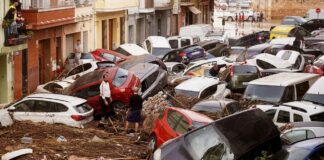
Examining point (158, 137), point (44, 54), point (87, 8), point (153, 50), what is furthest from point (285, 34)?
point (158, 137)

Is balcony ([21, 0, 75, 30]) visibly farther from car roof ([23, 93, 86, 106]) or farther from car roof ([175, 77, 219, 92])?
car roof ([23, 93, 86, 106])

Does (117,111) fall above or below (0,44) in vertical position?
below

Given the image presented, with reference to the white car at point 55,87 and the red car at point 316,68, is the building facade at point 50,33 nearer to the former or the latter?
the white car at point 55,87

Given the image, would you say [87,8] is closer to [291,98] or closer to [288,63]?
[288,63]

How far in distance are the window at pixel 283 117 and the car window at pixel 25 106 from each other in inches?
271

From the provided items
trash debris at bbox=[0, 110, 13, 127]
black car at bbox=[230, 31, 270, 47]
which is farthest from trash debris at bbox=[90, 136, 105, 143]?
black car at bbox=[230, 31, 270, 47]

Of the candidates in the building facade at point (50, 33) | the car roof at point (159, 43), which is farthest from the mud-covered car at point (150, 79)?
the car roof at point (159, 43)

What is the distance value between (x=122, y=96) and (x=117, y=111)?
50 centimetres

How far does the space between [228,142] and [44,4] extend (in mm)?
22551

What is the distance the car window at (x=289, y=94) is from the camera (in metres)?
22.3

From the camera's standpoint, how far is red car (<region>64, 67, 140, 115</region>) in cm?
2219

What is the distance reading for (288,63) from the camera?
29.8m

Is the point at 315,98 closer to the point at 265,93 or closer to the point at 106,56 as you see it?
the point at 265,93

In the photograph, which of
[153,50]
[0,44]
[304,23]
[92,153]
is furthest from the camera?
[304,23]
